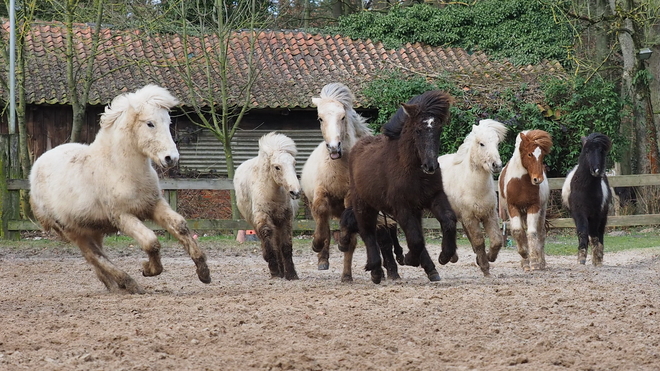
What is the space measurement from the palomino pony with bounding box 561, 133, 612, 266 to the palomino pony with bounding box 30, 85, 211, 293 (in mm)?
6201

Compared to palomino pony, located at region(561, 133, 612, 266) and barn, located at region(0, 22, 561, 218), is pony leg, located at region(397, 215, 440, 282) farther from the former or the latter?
barn, located at region(0, 22, 561, 218)

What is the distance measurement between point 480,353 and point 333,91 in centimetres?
566

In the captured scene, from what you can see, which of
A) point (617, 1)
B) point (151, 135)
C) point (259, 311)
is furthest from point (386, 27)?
point (259, 311)

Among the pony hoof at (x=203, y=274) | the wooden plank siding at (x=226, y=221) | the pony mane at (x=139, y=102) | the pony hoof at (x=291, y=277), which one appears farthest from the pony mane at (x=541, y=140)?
the pony hoof at (x=203, y=274)

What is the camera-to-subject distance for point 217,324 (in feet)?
20.0

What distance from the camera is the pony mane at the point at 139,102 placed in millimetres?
8492

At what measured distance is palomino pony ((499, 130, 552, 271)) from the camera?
37.1 ft

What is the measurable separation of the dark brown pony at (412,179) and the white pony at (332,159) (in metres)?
0.73

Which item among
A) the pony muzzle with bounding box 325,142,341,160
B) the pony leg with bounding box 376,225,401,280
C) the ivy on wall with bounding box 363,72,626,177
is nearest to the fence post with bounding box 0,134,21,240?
→ the pony muzzle with bounding box 325,142,341,160

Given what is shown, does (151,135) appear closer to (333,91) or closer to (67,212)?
(67,212)

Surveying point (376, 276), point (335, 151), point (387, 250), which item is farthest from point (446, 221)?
point (335, 151)

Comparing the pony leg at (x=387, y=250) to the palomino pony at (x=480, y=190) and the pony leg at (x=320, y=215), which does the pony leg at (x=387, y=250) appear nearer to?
the pony leg at (x=320, y=215)

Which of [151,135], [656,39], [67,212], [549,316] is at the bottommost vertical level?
[549,316]

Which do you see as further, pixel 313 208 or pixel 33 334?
pixel 313 208
